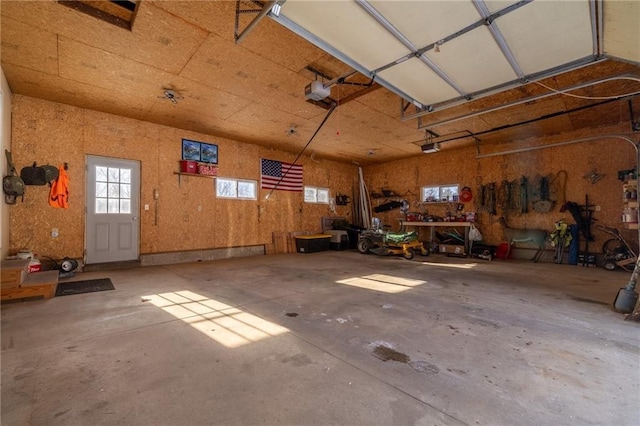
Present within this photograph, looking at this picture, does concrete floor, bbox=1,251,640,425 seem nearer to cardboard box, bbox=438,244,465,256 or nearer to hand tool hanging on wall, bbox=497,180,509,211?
cardboard box, bbox=438,244,465,256

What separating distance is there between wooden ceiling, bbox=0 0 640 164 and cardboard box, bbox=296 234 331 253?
3201 millimetres

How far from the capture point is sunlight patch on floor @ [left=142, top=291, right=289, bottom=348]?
7.99ft

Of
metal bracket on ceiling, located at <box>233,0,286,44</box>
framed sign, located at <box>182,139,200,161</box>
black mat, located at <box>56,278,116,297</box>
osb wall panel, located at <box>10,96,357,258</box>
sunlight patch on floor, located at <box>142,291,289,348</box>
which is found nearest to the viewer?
metal bracket on ceiling, located at <box>233,0,286,44</box>

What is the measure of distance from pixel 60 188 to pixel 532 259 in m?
11.0

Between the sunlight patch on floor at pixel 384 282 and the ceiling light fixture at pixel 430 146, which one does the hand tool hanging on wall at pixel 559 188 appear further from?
the sunlight patch on floor at pixel 384 282

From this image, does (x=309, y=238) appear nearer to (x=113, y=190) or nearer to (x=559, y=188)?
(x=113, y=190)

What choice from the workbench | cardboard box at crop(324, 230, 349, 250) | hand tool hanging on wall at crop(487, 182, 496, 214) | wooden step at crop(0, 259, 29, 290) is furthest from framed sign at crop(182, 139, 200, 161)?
hand tool hanging on wall at crop(487, 182, 496, 214)

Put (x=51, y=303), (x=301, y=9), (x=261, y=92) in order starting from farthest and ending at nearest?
(x=261, y=92) < (x=51, y=303) < (x=301, y=9)

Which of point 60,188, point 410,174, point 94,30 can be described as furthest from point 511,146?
point 60,188

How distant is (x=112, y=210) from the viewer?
5.88 metres

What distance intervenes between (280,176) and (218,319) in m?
6.48

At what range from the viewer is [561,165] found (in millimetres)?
7023

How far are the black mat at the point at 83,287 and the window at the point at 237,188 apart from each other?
3.50 meters

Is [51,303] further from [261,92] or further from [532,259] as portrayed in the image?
[532,259]
